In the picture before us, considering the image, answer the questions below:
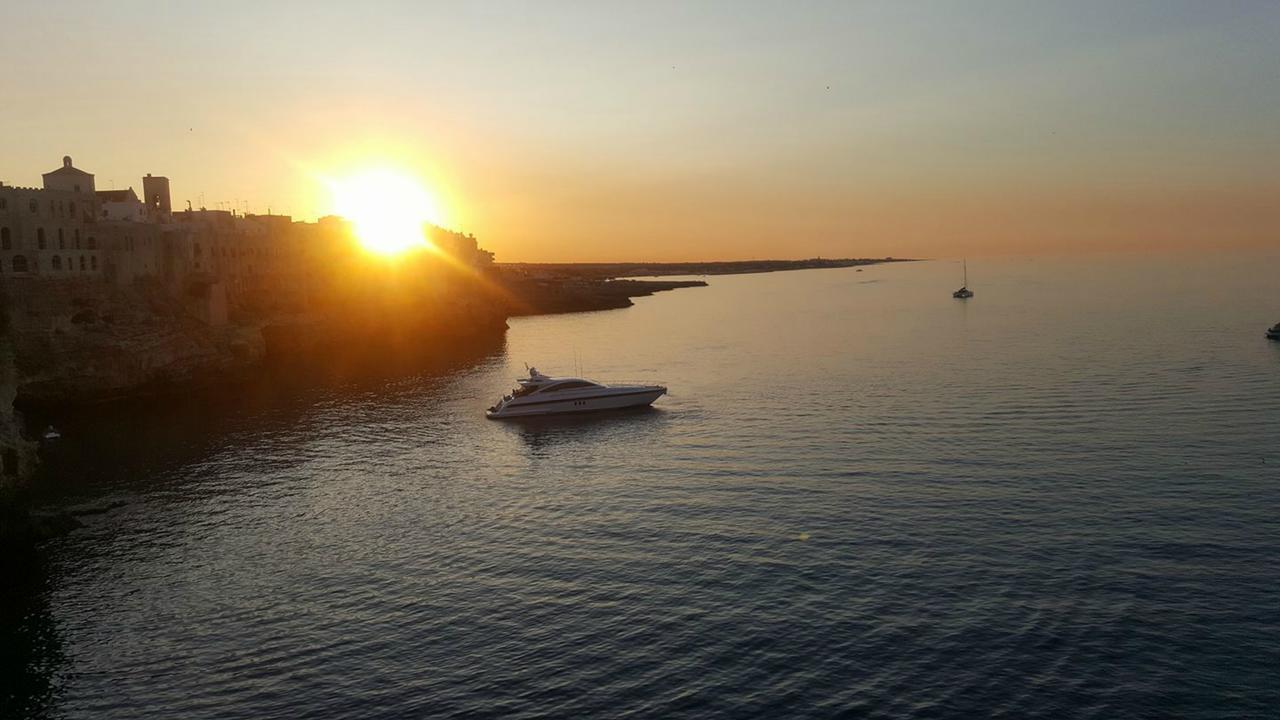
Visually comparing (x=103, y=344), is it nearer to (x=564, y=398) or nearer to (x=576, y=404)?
(x=564, y=398)

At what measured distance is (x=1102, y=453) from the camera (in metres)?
49.4

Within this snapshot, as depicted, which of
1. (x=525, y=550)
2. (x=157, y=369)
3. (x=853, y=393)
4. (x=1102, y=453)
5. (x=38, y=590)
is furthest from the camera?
(x=157, y=369)

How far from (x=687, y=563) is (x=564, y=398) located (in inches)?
1484

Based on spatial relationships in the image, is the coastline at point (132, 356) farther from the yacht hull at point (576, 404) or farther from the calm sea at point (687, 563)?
the yacht hull at point (576, 404)

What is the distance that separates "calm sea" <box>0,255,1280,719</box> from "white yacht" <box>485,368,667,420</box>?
265cm

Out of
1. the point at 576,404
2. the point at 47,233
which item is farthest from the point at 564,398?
the point at 47,233

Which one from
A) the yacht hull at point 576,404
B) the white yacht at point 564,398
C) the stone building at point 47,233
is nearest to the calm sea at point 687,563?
the yacht hull at point 576,404

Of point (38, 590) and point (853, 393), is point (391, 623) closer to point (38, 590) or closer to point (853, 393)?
point (38, 590)

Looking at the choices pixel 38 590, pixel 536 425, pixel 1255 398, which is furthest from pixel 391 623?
pixel 1255 398

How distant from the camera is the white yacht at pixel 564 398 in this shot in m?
71.1

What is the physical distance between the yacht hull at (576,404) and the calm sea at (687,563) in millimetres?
2377

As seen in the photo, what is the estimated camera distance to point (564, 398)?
7194 cm

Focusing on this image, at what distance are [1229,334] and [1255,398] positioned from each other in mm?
48552

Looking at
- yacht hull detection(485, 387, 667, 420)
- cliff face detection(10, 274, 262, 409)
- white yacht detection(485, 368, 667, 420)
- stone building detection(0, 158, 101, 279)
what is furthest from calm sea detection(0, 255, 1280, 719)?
stone building detection(0, 158, 101, 279)
